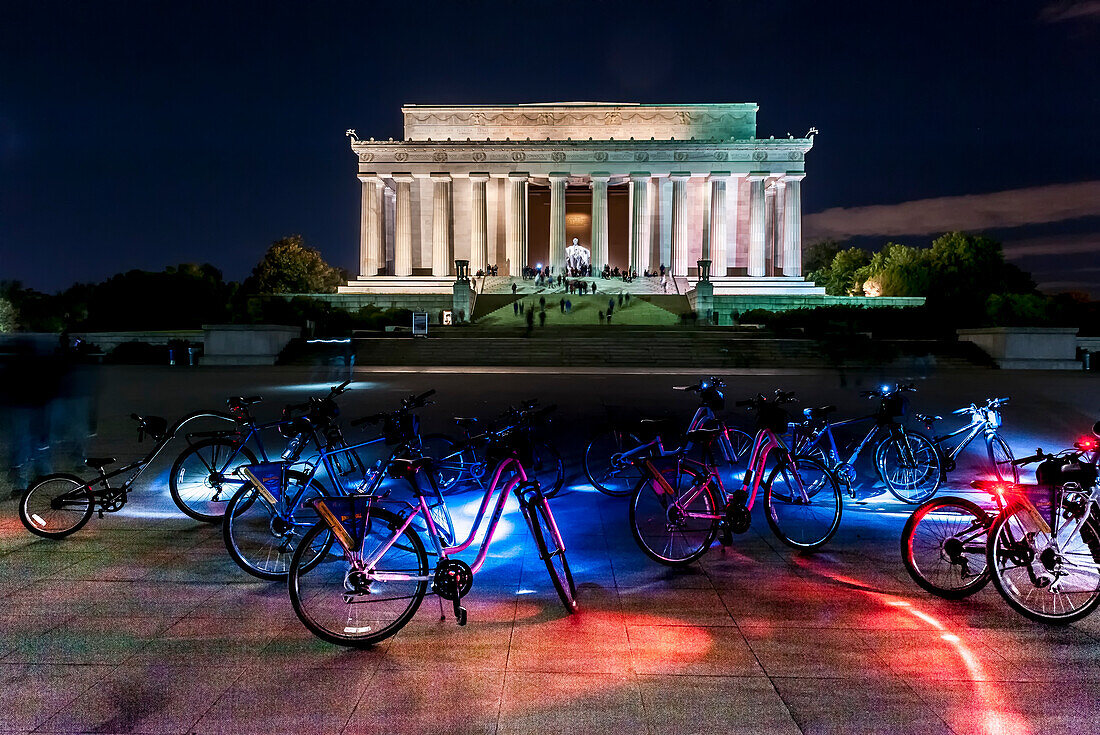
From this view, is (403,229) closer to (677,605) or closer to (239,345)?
(239,345)

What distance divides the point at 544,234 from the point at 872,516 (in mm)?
79406

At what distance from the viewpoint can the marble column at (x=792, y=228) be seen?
70.2 m

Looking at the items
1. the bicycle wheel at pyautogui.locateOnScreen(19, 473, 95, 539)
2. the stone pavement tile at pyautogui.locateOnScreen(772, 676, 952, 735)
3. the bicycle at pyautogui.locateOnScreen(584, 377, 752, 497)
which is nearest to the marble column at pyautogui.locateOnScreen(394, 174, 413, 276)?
the bicycle at pyautogui.locateOnScreen(584, 377, 752, 497)

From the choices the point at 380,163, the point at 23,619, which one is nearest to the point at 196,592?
the point at 23,619

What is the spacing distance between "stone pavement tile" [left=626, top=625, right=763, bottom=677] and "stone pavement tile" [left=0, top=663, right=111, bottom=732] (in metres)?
3.38

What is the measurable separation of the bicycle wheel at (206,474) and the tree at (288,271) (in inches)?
2630

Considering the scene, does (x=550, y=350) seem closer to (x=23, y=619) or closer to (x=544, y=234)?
(x=23, y=619)

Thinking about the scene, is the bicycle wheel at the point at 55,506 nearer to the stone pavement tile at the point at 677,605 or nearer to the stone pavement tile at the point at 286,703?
the stone pavement tile at the point at 286,703

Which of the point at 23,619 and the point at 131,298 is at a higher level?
the point at 131,298

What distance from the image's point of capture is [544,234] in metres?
86.4

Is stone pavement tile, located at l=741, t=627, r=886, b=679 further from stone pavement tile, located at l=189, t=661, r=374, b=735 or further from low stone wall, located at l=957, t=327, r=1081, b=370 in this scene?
low stone wall, located at l=957, t=327, r=1081, b=370

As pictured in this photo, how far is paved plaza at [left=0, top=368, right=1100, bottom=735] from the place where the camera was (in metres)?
4.29

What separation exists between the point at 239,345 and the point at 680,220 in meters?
48.7

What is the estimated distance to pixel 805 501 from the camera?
7844 mm
